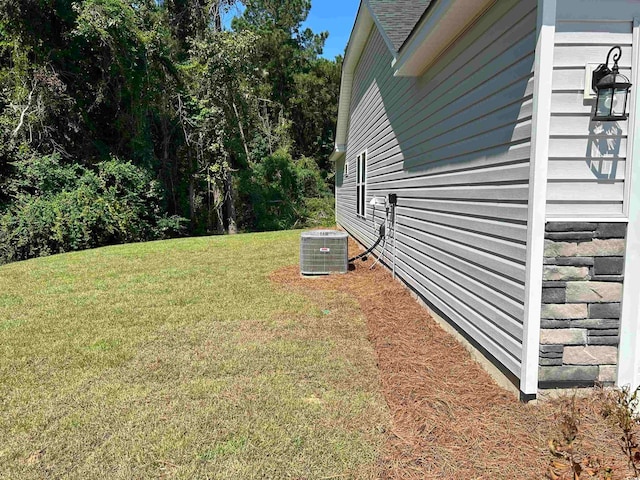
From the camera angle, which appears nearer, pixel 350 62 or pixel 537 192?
pixel 537 192

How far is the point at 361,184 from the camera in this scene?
9.77m

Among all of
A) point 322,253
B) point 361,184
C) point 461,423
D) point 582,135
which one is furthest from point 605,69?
point 361,184

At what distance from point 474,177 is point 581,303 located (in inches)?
52.8

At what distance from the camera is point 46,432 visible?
2.47 meters

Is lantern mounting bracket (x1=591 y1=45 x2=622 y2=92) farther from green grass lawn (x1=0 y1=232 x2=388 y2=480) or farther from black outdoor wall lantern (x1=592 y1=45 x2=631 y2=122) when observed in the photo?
green grass lawn (x1=0 y1=232 x2=388 y2=480)

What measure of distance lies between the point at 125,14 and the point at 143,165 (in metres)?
4.93

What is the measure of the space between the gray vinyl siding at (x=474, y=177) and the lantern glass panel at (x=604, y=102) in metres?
0.38

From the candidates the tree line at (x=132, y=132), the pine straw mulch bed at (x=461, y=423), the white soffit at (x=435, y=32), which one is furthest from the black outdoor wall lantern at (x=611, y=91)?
the tree line at (x=132, y=132)

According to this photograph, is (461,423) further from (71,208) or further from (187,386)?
(71,208)

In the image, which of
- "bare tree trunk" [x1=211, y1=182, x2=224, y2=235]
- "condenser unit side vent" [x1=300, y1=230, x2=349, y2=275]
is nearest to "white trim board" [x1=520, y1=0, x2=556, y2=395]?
"condenser unit side vent" [x1=300, y1=230, x2=349, y2=275]

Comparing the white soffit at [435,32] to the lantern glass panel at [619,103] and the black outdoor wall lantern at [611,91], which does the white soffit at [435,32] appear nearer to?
the black outdoor wall lantern at [611,91]

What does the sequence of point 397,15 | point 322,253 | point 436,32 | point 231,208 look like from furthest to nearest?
1. point 231,208
2. point 322,253
3. point 397,15
4. point 436,32

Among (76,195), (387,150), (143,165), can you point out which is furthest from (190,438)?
(143,165)

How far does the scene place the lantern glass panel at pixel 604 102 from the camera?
2359mm
